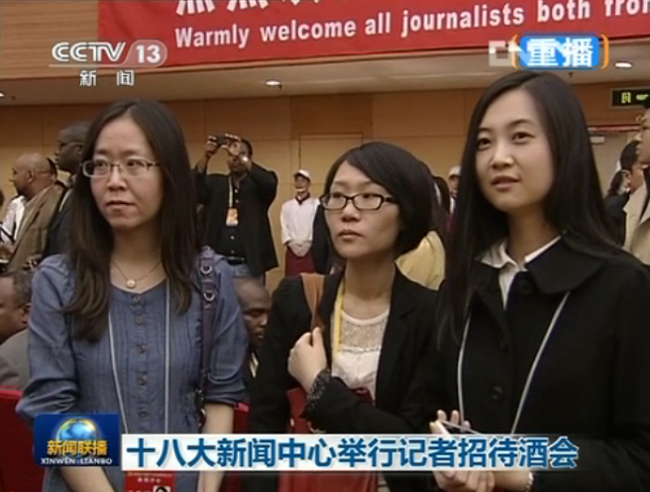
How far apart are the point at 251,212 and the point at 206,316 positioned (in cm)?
257

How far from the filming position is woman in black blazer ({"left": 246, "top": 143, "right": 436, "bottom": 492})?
1.28m

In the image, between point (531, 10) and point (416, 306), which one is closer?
point (416, 306)

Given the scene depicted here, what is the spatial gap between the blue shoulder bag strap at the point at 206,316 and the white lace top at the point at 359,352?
0.18 m

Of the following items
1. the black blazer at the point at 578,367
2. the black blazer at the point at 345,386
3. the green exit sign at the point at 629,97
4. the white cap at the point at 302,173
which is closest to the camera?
the black blazer at the point at 578,367

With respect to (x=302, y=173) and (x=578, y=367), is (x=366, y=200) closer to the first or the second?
(x=578, y=367)

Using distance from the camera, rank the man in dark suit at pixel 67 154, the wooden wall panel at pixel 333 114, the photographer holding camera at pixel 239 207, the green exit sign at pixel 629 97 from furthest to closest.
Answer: the photographer holding camera at pixel 239 207, the wooden wall panel at pixel 333 114, the man in dark suit at pixel 67 154, the green exit sign at pixel 629 97

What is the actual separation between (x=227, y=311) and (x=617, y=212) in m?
1.14

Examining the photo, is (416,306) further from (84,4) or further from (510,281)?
(84,4)

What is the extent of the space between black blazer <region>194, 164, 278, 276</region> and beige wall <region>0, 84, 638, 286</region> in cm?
13

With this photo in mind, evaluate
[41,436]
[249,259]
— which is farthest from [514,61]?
[249,259]

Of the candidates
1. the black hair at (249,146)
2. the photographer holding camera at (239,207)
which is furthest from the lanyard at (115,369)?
the black hair at (249,146)

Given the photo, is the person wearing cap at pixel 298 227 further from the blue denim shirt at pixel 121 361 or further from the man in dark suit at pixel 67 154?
the blue denim shirt at pixel 121 361

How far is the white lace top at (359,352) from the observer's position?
4.28 ft

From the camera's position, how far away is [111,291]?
1.31 metres
